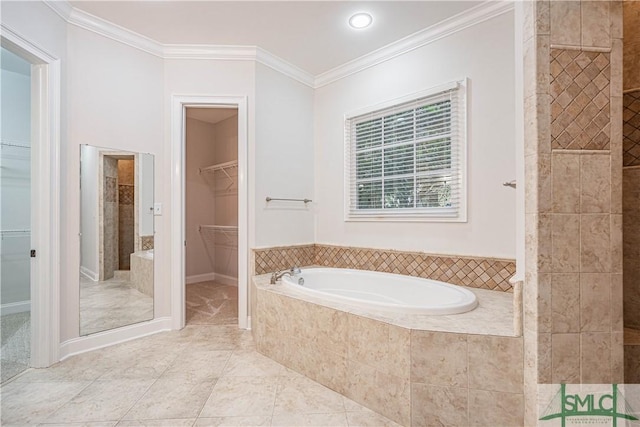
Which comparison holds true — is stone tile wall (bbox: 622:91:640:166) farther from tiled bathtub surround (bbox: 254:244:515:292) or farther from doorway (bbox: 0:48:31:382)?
doorway (bbox: 0:48:31:382)

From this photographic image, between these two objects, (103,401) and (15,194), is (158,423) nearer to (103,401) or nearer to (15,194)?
(103,401)

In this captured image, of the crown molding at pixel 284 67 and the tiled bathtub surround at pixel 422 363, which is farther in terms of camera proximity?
the crown molding at pixel 284 67

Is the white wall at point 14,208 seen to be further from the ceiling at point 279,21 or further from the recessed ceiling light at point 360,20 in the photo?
the recessed ceiling light at point 360,20

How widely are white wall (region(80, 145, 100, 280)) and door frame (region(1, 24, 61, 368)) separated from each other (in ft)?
0.72

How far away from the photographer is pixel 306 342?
78.2 inches

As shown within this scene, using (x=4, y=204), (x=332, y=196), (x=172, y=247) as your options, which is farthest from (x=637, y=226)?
(x=4, y=204)

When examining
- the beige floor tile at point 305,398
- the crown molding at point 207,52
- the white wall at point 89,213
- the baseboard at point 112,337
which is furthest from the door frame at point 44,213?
the beige floor tile at point 305,398

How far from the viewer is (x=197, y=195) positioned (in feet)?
15.7

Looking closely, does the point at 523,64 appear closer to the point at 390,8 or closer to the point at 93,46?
the point at 390,8

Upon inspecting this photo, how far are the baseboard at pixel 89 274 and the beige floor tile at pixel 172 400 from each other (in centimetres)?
112

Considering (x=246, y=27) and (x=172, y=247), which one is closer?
(x=246, y=27)

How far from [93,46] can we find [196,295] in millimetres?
2959

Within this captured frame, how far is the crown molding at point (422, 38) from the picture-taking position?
7.18 feet

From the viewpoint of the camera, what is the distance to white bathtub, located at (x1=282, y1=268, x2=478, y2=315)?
175cm
